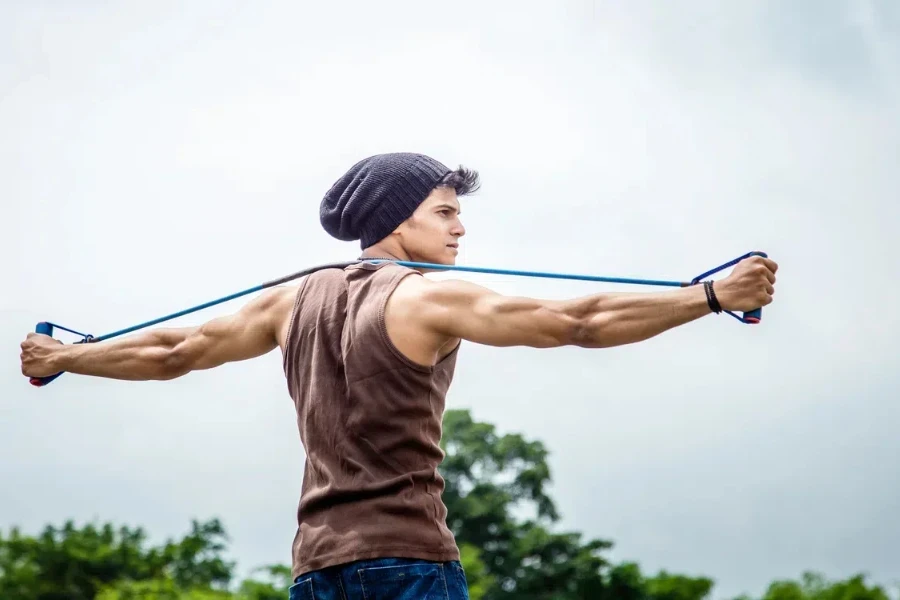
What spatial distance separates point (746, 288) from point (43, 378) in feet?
7.68

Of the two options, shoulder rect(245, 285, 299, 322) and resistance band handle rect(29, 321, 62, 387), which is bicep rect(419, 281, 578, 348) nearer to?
shoulder rect(245, 285, 299, 322)

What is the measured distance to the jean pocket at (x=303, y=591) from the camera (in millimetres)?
3381

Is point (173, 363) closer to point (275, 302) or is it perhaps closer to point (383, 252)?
point (275, 302)

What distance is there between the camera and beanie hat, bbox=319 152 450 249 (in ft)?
12.6

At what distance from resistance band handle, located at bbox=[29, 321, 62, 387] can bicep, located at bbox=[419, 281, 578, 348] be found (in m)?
1.54

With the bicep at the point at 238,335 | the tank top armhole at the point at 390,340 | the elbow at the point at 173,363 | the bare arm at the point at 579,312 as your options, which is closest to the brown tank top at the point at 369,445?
the tank top armhole at the point at 390,340

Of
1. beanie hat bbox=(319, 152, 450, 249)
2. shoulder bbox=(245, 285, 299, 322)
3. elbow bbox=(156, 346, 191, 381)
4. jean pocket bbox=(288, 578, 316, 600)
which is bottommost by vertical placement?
jean pocket bbox=(288, 578, 316, 600)

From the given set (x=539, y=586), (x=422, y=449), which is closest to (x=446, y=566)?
(x=422, y=449)

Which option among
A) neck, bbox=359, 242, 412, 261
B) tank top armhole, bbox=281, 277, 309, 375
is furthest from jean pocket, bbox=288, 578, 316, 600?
neck, bbox=359, 242, 412, 261

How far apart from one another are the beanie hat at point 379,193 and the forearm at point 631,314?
856 mm

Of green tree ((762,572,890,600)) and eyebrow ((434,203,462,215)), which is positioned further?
green tree ((762,572,890,600))

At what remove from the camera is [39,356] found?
4.16 m

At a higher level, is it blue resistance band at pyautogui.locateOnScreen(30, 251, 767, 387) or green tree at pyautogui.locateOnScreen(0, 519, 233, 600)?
green tree at pyautogui.locateOnScreen(0, 519, 233, 600)

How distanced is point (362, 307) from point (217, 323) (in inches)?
25.2
